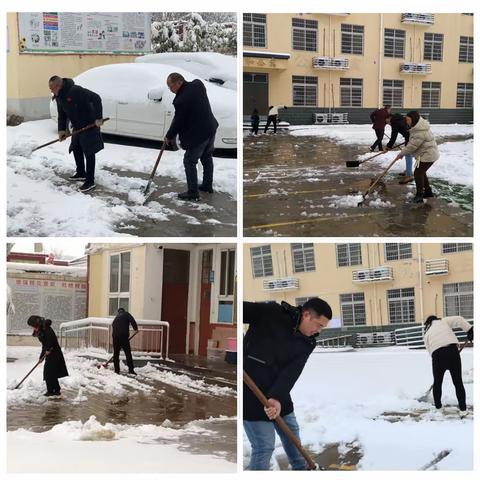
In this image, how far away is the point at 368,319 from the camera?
425cm

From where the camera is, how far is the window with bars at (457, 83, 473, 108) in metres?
4.39

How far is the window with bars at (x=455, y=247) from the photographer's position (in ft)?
13.7

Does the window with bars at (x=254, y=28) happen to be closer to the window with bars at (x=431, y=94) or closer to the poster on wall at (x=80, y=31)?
the poster on wall at (x=80, y=31)

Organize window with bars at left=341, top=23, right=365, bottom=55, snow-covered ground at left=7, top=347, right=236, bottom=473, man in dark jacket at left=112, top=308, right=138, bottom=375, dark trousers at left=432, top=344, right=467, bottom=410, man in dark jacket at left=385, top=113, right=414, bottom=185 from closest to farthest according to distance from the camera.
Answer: snow-covered ground at left=7, top=347, right=236, bottom=473 < dark trousers at left=432, top=344, right=467, bottom=410 < man in dark jacket at left=112, top=308, right=138, bottom=375 < window with bars at left=341, top=23, right=365, bottom=55 < man in dark jacket at left=385, top=113, right=414, bottom=185

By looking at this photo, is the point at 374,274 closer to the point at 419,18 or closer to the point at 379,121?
the point at 379,121

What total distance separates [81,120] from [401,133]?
2.37 metres

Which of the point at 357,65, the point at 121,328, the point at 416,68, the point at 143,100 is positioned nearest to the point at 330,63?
the point at 357,65

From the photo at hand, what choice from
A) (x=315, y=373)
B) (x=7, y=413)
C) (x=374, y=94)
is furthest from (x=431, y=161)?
(x=7, y=413)

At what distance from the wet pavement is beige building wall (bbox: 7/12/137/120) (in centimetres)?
126

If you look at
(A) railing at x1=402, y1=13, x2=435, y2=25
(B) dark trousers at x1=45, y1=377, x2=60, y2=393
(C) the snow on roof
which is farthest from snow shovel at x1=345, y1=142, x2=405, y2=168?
(B) dark trousers at x1=45, y1=377, x2=60, y2=393

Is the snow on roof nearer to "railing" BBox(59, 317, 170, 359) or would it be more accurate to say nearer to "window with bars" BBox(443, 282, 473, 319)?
"railing" BBox(59, 317, 170, 359)

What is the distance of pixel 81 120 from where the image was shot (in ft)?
14.4

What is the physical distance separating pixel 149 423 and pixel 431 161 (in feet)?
8.98

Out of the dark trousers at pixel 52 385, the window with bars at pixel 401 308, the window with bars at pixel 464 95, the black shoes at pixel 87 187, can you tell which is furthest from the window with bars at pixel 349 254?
the dark trousers at pixel 52 385
